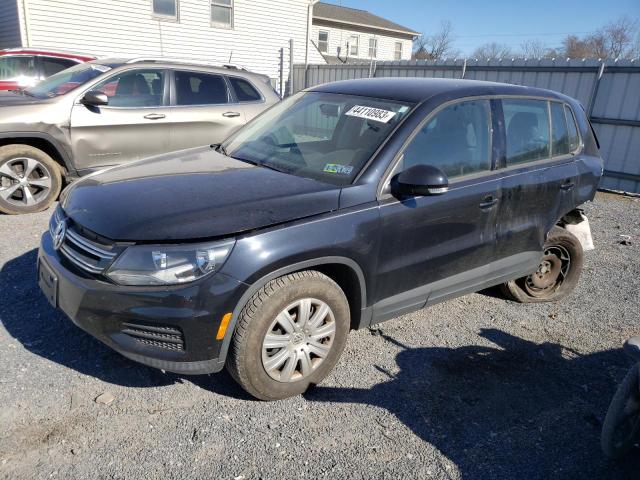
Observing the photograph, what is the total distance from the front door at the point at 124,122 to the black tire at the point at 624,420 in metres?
5.59

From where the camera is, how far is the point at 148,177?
10.4ft

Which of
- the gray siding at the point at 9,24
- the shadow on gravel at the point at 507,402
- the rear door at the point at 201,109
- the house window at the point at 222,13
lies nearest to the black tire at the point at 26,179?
the rear door at the point at 201,109

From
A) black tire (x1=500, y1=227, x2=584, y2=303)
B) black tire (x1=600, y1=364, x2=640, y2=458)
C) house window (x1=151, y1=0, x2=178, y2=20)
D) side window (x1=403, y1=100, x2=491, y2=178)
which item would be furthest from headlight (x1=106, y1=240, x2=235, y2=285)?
house window (x1=151, y1=0, x2=178, y2=20)

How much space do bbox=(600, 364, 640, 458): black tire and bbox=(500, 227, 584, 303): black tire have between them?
75.4 inches

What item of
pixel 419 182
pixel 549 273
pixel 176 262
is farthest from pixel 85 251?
pixel 549 273

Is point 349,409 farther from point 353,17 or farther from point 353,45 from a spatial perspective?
point 353,17

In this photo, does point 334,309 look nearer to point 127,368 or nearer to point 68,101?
point 127,368

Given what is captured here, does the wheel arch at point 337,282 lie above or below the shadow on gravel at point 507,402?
above

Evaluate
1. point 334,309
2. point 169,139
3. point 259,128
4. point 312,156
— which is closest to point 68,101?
point 169,139

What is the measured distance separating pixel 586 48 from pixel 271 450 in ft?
175

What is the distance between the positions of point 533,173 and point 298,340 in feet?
7.31

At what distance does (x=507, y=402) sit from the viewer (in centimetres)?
311

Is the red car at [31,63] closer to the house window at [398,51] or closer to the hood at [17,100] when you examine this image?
the hood at [17,100]

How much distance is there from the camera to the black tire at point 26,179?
561cm
